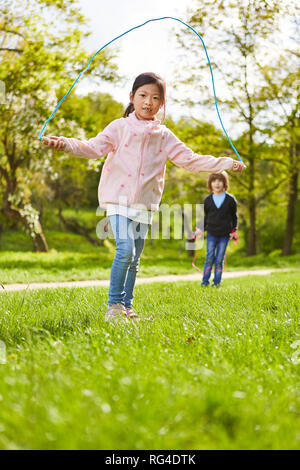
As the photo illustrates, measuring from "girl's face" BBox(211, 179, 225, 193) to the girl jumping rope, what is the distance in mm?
3441

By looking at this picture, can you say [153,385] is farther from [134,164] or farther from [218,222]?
[218,222]

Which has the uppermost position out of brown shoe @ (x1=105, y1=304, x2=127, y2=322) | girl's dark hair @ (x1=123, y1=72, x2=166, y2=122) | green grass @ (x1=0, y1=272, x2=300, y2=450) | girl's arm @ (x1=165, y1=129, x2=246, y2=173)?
girl's dark hair @ (x1=123, y1=72, x2=166, y2=122)

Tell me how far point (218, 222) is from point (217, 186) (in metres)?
0.60

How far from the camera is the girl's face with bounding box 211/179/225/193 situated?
7293 mm

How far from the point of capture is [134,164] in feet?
→ 12.3

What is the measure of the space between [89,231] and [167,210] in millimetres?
8837

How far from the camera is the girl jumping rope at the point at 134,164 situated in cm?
371

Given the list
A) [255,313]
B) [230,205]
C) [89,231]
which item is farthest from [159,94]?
[89,231]

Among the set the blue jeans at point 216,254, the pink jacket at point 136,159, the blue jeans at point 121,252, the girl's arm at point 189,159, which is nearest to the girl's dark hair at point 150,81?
the pink jacket at point 136,159

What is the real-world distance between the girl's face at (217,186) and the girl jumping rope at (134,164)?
3441mm

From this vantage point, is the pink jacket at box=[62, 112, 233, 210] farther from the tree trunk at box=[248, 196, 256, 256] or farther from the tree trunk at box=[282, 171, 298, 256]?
the tree trunk at box=[248, 196, 256, 256]

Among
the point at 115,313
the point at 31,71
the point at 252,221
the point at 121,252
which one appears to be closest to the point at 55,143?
the point at 121,252

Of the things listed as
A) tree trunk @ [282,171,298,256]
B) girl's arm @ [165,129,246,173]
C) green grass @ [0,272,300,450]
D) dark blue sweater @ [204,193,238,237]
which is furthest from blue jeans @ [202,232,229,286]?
tree trunk @ [282,171,298,256]

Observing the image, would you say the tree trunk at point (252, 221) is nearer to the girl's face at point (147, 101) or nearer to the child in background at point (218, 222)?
the child in background at point (218, 222)
